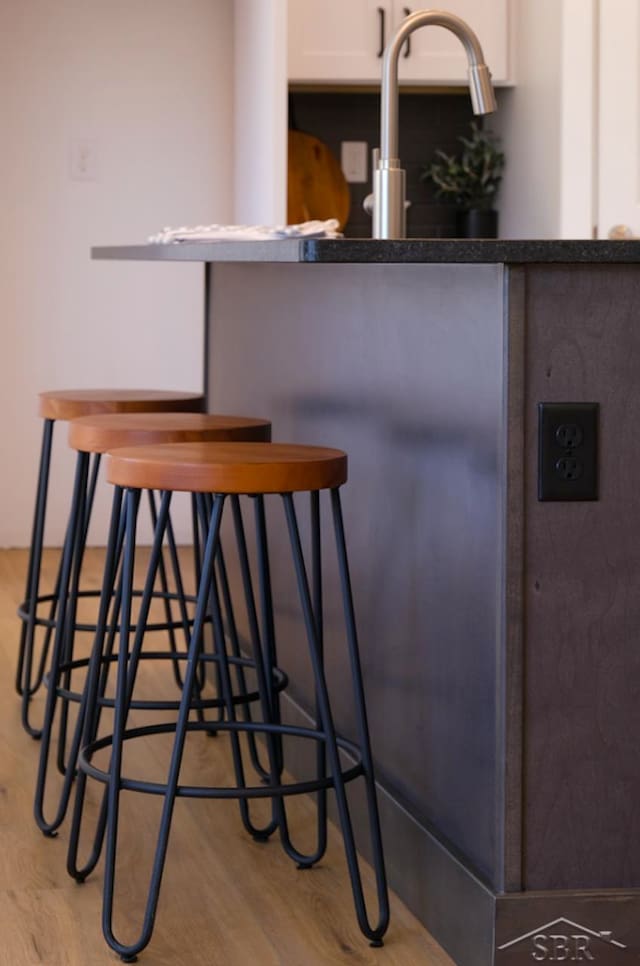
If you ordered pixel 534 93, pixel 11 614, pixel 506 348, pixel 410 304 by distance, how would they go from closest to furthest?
pixel 506 348
pixel 410 304
pixel 11 614
pixel 534 93

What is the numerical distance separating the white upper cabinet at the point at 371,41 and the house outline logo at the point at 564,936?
10.9 ft

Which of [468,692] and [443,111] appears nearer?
[468,692]

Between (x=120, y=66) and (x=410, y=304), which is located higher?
(x=120, y=66)

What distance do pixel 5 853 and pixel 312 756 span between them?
0.62m

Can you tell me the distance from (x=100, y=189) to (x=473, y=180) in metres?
Answer: 1.34

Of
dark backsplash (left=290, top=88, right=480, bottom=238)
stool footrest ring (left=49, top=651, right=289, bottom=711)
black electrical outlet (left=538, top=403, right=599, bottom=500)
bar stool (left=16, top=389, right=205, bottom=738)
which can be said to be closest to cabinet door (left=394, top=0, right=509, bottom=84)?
dark backsplash (left=290, top=88, right=480, bottom=238)

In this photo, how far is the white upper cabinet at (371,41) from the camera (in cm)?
468

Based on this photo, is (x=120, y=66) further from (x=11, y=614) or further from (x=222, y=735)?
(x=222, y=735)

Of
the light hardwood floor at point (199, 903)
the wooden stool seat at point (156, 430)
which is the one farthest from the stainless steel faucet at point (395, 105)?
the light hardwood floor at point (199, 903)

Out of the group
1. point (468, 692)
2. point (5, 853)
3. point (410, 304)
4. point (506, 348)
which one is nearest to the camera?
point (506, 348)

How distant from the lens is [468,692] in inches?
80.7

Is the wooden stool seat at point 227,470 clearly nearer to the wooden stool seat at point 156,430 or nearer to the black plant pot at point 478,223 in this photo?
the wooden stool seat at point 156,430

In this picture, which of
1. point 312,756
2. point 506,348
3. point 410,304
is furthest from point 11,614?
point 506,348

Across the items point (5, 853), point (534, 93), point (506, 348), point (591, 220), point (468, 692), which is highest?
point (534, 93)
